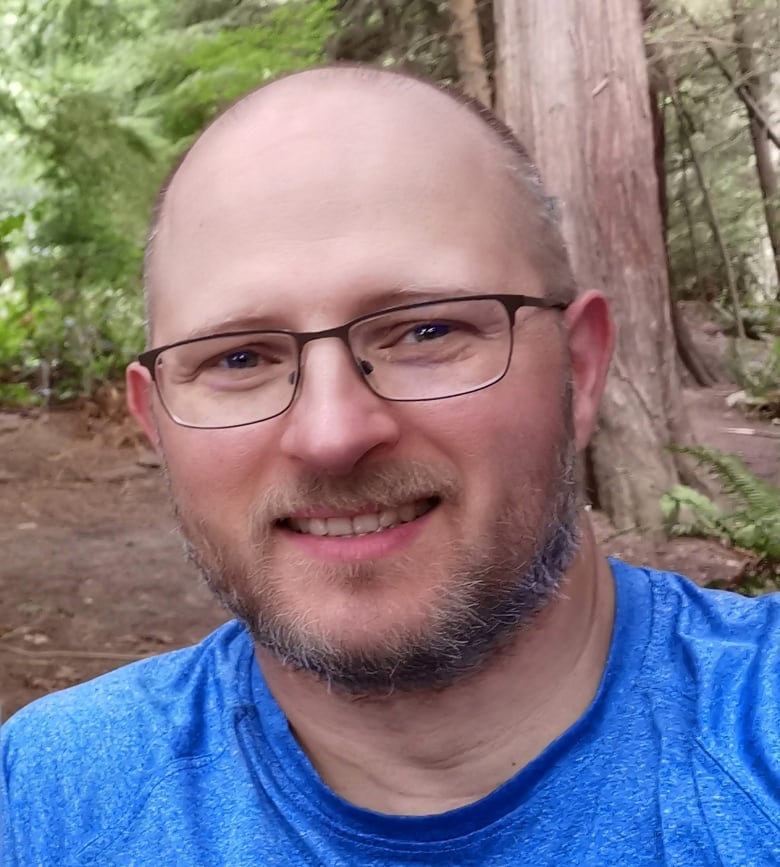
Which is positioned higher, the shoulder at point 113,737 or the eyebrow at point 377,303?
the eyebrow at point 377,303

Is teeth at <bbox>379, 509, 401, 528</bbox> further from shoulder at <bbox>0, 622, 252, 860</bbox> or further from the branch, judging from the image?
the branch

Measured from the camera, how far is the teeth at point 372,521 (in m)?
0.90

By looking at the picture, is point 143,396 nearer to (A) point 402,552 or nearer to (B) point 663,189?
(A) point 402,552

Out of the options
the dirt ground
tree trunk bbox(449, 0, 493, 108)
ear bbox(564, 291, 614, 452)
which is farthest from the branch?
ear bbox(564, 291, 614, 452)

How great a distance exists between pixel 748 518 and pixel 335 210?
7.01 feet

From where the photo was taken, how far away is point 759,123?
5.75m

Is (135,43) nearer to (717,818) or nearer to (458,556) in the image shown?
(458,556)

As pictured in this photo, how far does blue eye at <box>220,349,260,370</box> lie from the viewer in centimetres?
96

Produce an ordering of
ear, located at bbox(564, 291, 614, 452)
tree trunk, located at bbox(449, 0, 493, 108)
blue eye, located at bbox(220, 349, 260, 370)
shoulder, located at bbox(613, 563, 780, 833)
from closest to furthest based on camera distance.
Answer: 1. shoulder, located at bbox(613, 563, 780, 833)
2. blue eye, located at bbox(220, 349, 260, 370)
3. ear, located at bbox(564, 291, 614, 452)
4. tree trunk, located at bbox(449, 0, 493, 108)

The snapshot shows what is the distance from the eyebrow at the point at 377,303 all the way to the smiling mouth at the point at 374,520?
0.22 metres

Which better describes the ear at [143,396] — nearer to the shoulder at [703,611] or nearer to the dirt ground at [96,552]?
the shoulder at [703,611]

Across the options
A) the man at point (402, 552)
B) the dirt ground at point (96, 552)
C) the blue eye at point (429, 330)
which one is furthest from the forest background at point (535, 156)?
the blue eye at point (429, 330)

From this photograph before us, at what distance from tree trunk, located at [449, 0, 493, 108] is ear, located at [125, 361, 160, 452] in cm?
374

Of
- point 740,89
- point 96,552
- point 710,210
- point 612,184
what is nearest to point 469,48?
point 612,184
